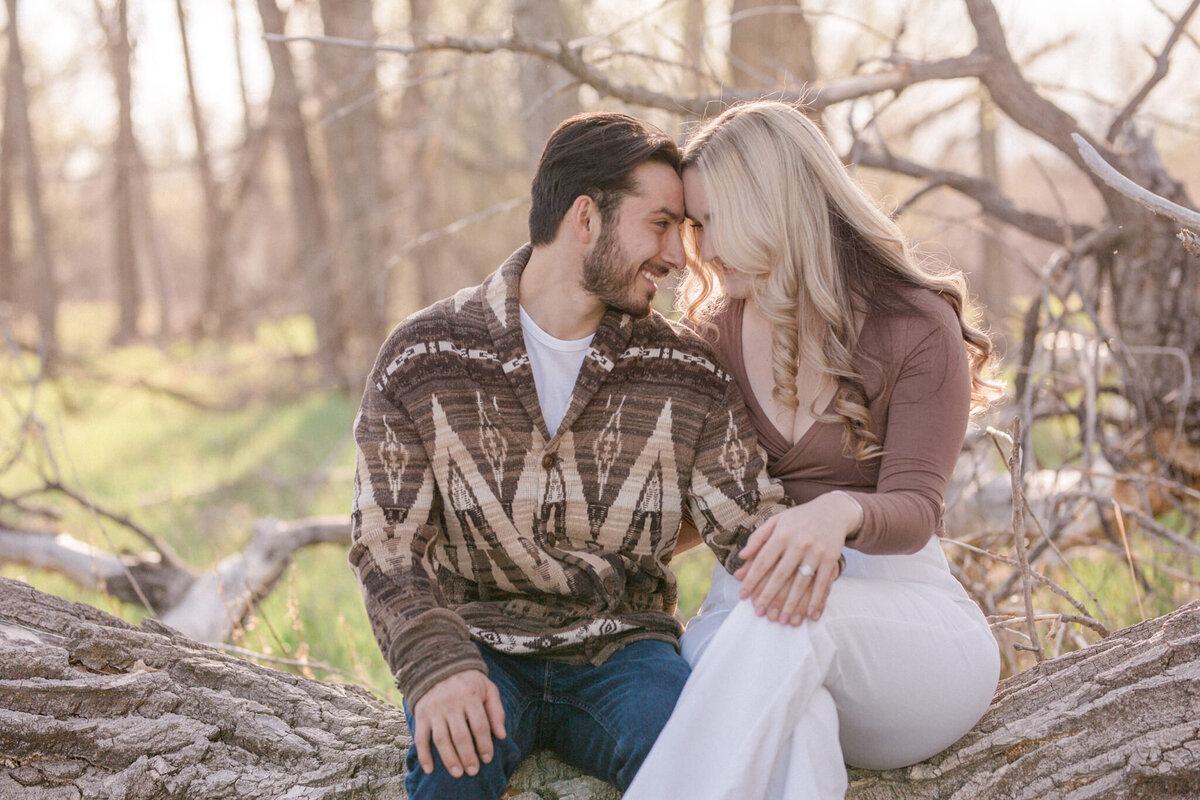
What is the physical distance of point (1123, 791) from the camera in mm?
1876

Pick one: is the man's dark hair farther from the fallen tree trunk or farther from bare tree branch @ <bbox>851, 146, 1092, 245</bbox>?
bare tree branch @ <bbox>851, 146, 1092, 245</bbox>

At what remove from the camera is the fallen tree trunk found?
193 cm

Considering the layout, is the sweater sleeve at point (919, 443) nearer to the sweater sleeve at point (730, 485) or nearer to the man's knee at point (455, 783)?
the sweater sleeve at point (730, 485)

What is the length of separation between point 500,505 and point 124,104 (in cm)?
1904

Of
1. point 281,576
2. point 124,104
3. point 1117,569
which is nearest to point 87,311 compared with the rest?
point 124,104

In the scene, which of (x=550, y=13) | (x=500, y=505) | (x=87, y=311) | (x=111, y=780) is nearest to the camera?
(x=111, y=780)

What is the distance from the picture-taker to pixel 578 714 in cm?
225

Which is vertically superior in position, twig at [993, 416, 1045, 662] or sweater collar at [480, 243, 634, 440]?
sweater collar at [480, 243, 634, 440]

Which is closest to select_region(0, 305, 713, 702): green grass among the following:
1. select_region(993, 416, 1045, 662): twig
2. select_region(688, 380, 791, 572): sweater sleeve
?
select_region(688, 380, 791, 572): sweater sleeve

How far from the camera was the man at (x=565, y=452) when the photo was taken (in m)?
2.33

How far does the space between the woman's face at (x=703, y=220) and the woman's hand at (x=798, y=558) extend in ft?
2.18

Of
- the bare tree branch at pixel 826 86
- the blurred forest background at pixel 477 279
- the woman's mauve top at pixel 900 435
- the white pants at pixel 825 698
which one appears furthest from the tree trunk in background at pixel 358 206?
the white pants at pixel 825 698

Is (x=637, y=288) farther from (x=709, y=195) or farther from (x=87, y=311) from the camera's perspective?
(x=87, y=311)

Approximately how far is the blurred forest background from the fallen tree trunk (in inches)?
17.1
